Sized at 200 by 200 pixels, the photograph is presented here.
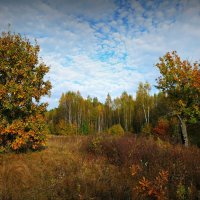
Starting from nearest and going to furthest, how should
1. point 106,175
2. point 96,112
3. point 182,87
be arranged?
point 106,175, point 182,87, point 96,112

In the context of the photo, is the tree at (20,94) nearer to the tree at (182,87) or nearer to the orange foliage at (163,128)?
the tree at (182,87)

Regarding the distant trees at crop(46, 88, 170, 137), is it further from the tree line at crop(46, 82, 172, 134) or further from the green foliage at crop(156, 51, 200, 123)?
the green foliage at crop(156, 51, 200, 123)

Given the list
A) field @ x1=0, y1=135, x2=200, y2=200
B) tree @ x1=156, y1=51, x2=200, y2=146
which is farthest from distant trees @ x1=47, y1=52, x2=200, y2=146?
field @ x1=0, y1=135, x2=200, y2=200

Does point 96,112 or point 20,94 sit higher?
point 96,112

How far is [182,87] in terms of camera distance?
66.8ft

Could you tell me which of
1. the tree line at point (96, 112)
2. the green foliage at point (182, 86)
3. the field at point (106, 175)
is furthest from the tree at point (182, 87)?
the tree line at point (96, 112)

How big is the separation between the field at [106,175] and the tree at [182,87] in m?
10.6

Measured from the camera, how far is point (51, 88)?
12.7 meters

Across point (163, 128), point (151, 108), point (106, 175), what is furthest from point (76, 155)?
point (151, 108)

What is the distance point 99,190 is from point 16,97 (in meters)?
6.45

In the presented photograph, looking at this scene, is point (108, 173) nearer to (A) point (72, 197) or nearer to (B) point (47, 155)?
(A) point (72, 197)

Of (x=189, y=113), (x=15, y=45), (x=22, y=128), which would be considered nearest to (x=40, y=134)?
(x=22, y=128)

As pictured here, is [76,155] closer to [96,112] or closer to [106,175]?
[106,175]

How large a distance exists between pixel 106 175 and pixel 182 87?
585 inches
